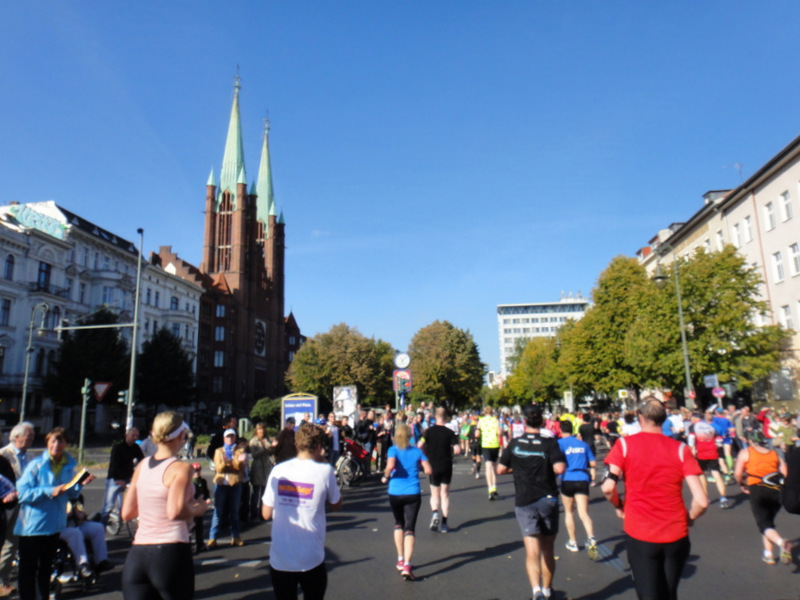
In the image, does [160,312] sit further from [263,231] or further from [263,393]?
[263,231]

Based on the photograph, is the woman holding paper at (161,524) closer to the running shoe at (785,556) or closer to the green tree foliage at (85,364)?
the running shoe at (785,556)

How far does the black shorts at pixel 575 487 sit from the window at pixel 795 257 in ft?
103

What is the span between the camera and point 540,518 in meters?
5.66

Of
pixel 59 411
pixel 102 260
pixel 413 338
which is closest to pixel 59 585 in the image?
pixel 59 411

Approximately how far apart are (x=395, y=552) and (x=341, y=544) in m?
1.03

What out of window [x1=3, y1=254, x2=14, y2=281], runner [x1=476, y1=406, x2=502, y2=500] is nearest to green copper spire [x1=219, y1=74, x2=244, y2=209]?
window [x1=3, y1=254, x2=14, y2=281]

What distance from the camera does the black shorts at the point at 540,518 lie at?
18.5 ft

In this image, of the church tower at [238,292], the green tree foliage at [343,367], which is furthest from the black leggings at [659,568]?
the church tower at [238,292]

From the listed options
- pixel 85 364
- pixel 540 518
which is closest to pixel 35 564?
pixel 540 518

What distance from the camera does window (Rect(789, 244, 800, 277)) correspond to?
1286 inches

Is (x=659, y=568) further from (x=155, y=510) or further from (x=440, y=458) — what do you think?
(x=440, y=458)

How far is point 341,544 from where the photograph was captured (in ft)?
28.4

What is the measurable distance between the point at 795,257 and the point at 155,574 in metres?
37.7

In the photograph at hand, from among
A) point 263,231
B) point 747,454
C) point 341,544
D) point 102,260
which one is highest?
point 263,231
